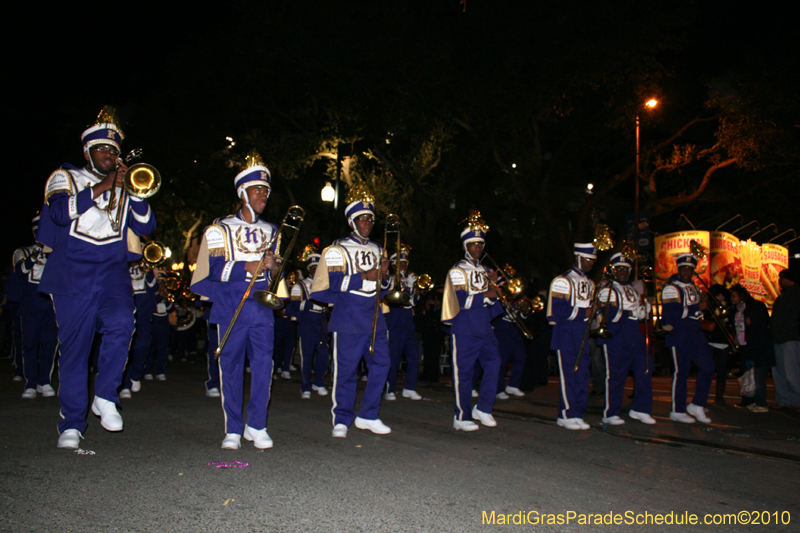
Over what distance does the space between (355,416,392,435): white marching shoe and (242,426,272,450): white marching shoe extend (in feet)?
4.08

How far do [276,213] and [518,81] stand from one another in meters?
16.9

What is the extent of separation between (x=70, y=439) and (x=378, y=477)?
217cm

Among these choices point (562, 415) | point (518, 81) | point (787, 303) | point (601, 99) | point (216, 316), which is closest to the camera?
point (216, 316)

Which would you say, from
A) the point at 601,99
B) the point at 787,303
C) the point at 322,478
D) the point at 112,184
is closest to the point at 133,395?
the point at 112,184

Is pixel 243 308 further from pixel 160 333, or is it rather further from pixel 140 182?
pixel 160 333

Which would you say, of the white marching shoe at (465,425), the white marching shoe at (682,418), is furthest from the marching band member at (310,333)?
the white marching shoe at (682,418)

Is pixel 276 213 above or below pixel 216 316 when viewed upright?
above

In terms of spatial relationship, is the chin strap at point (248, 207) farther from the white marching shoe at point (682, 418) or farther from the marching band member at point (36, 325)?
the white marching shoe at point (682, 418)

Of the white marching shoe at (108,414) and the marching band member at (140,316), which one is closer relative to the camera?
the white marching shoe at (108,414)

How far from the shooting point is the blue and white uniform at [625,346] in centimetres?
768

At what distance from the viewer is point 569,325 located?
7348 mm

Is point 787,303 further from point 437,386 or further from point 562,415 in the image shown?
point 437,386

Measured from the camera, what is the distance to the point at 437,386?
11711mm

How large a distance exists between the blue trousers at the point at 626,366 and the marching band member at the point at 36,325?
21.6ft
